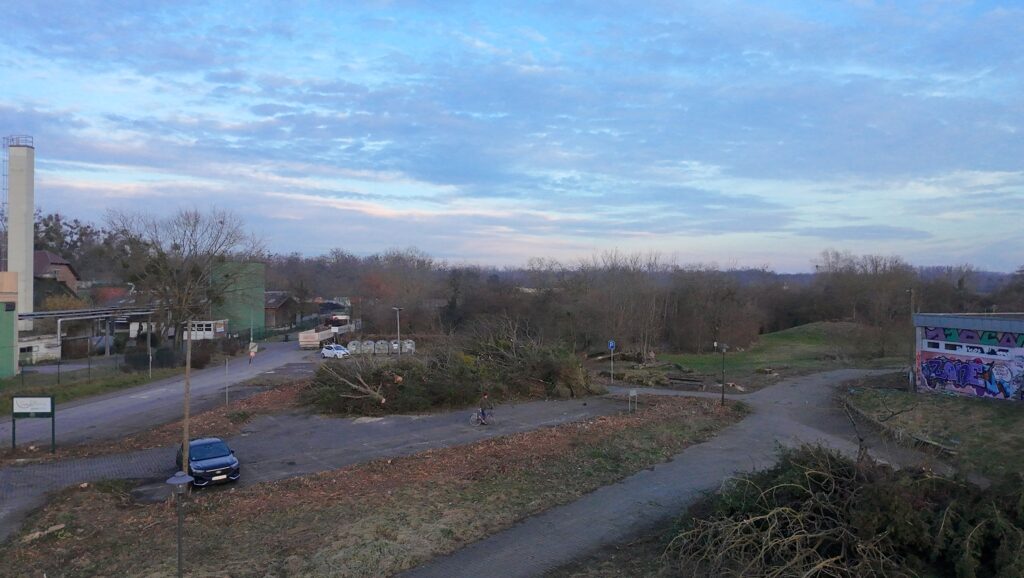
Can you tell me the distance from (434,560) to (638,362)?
38612 millimetres

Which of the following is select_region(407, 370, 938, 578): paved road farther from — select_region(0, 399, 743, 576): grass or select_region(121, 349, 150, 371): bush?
select_region(121, 349, 150, 371): bush

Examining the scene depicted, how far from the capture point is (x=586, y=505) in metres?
13.9

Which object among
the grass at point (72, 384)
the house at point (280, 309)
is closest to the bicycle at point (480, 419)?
the grass at point (72, 384)

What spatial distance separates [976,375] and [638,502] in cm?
1944

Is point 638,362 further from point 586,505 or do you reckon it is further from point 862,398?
point 586,505

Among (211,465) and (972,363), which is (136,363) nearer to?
(211,465)

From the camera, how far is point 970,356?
25969 millimetres

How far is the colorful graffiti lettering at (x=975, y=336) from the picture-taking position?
2422cm

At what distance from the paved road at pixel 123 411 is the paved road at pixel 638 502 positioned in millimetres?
17666

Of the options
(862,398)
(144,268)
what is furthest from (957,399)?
(144,268)

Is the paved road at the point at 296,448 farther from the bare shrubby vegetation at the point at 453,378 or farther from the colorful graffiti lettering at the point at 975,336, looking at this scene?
the colorful graffiti lettering at the point at 975,336

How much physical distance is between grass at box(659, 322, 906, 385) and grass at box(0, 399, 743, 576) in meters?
20.9

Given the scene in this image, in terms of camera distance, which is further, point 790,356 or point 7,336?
point 790,356

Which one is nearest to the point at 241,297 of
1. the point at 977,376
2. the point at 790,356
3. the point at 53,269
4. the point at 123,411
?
the point at 53,269
